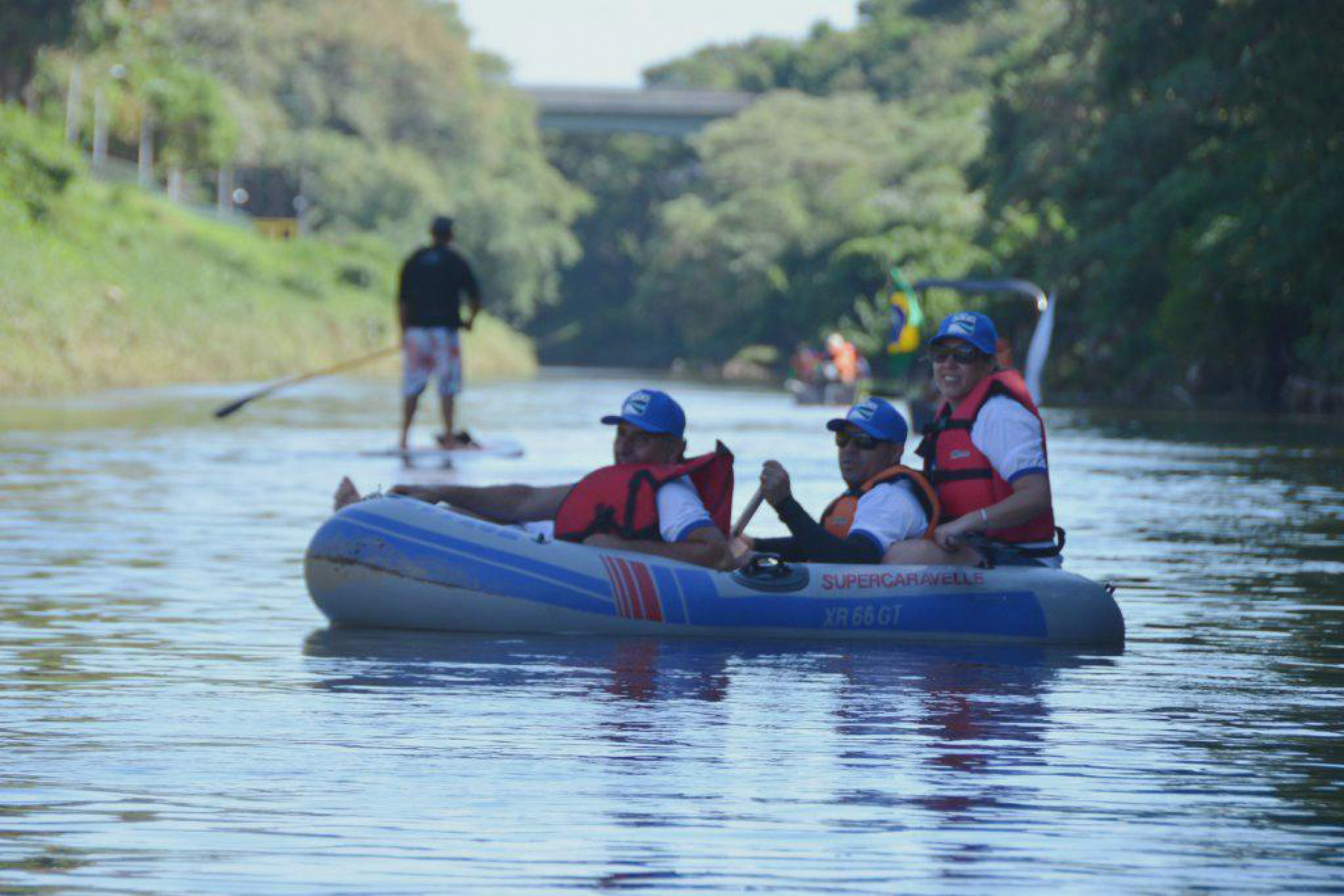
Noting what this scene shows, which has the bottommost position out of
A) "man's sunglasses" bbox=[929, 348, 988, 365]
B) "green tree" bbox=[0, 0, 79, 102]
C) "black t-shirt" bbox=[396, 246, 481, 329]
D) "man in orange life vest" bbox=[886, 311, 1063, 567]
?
"man in orange life vest" bbox=[886, 311, 1063, 567]


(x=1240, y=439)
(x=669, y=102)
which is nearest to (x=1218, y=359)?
(x=1240, y=439)

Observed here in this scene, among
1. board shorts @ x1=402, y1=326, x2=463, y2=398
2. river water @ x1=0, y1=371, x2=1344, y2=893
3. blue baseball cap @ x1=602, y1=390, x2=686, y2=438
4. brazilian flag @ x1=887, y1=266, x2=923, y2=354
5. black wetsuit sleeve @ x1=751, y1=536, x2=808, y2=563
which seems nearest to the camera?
river water @ x1=0, y1=371, x2=1344, y2=893

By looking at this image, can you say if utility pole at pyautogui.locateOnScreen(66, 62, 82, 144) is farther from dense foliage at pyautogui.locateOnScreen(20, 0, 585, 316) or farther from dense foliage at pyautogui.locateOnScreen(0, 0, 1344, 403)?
dense foliage at pyautogui.locateOnScreen(20, 0, 585, 316)

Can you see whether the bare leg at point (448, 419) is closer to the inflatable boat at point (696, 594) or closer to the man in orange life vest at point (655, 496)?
the inflatable boat at point (696, 594)

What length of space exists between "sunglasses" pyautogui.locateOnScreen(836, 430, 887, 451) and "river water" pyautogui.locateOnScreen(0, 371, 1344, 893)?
0.88 m

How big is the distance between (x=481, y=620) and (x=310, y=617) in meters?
1.12

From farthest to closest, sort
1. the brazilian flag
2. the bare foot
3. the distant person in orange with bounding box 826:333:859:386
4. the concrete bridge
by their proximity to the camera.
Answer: the concrete bridge
the distant person in orange with bounding box 826:333:859:386
the brazilian flag
the bare foot

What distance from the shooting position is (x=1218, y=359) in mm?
47656

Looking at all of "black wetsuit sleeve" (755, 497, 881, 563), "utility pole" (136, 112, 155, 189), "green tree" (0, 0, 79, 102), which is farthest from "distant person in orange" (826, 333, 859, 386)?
"black wetsuit sleeve" (755, 497, 881, 563)

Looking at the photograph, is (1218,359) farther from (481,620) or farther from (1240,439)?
(481,620)

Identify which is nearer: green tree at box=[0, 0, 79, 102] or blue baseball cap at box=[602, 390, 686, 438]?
blue baseball cap at box=[602, 390, 686, 438]

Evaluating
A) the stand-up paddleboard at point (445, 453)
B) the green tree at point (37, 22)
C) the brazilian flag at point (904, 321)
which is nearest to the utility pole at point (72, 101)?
the green tree at point (37, 22)

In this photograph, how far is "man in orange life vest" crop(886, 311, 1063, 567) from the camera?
36.1 ft

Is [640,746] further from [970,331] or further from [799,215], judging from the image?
[799,215]
